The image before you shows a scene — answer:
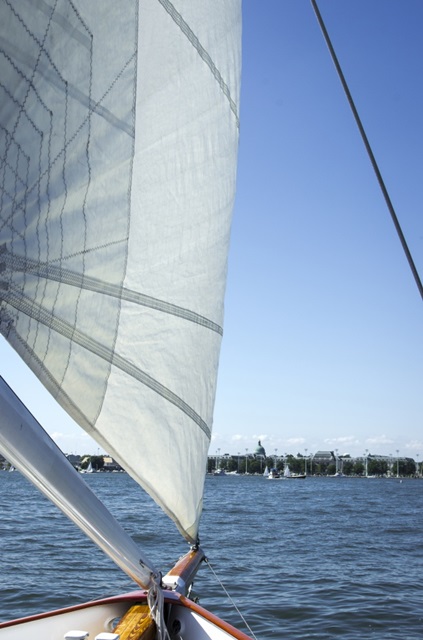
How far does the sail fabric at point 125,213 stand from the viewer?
1.81m

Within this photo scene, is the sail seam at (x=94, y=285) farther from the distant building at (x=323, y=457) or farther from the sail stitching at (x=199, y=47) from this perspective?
the distant building at (x=323, y=457)

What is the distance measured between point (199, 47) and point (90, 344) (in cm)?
142

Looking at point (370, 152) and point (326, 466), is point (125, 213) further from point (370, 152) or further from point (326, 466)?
point (326, 466)

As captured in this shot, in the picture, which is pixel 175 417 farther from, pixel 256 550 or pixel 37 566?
pixel 256 550

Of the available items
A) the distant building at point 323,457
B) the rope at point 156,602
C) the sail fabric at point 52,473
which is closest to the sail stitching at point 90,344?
the sail fabric at point 52,473

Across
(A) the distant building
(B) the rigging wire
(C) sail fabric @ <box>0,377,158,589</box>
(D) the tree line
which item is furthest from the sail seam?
(A) the distant building

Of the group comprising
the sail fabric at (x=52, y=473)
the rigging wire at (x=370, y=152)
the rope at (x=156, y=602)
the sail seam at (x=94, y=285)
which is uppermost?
the rigging wire at (x=370, y=152)

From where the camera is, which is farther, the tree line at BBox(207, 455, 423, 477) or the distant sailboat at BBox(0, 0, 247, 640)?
the tree line at BBox(207, 455, 423, 477)

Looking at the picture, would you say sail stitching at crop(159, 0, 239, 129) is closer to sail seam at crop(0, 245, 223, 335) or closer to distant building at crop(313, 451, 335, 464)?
sail seam at crop(0, 245, 223, 335)

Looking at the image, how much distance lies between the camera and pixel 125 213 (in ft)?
7.38

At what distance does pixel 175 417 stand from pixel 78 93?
4.32ft

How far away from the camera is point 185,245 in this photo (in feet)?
9.10

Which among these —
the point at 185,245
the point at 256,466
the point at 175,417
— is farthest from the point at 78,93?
the point at 256,466

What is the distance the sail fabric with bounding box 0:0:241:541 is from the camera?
181 cm
